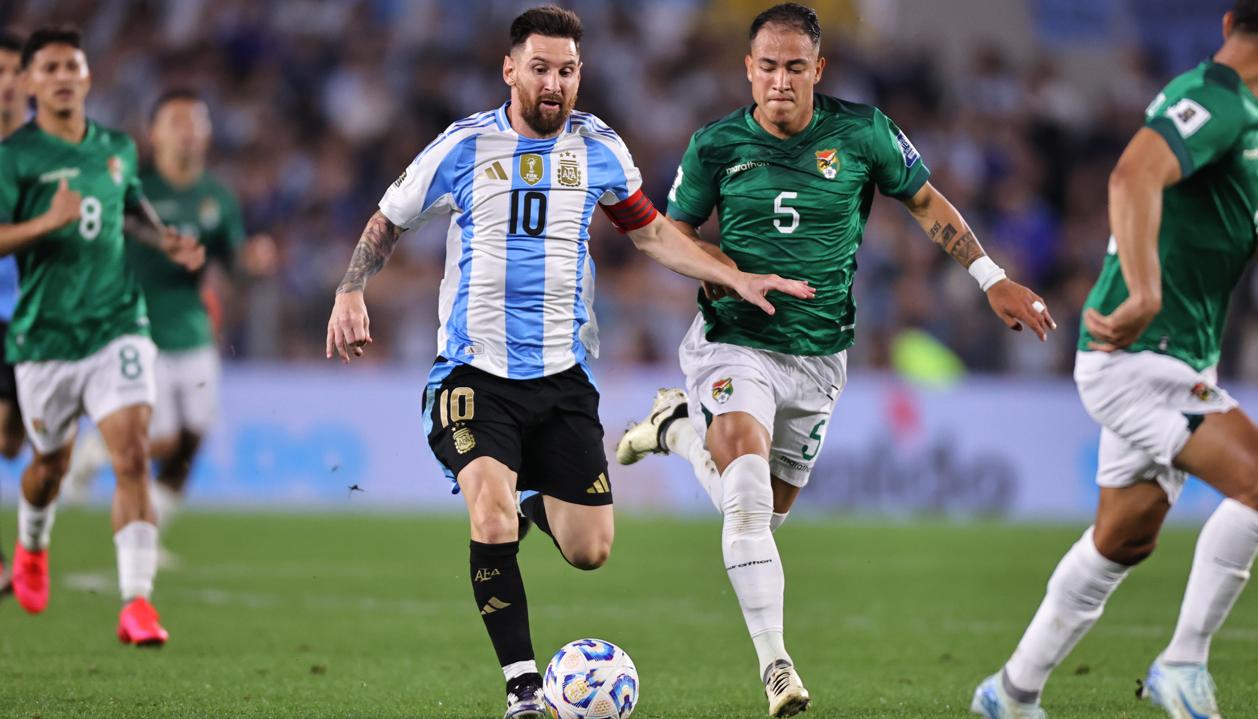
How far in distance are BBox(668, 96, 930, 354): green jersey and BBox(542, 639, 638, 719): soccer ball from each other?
5.73 feet

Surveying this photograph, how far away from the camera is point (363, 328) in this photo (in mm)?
6367

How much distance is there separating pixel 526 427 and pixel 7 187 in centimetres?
364

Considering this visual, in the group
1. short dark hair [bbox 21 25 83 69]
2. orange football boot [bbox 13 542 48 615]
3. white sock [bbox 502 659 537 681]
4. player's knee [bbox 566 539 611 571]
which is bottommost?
orange football boot [bbox 13 542 48 615]

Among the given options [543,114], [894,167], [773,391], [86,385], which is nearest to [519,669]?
[773,391]

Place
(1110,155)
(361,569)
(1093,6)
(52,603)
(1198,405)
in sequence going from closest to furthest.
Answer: (1198,405)
(52,603)
(361,569)
(1110,155)
(1093,6)

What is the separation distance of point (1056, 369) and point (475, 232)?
1261 cm

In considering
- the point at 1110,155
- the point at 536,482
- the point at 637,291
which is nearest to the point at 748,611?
the point at 536,482

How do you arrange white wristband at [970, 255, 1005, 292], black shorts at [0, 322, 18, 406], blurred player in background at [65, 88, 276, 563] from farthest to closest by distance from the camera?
blurred player in background at [65, 88, 276, 563], black shorts at [0, 322, 18, 406], white wristband at [970, 255, 1005, 292]

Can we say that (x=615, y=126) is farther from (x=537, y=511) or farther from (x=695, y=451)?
(x=537, y=511)

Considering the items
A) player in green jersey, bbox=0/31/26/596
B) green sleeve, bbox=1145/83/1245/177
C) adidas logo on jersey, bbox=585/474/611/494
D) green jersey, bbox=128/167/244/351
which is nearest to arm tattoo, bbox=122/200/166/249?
player in green jersey, bbox=0/31/26/596

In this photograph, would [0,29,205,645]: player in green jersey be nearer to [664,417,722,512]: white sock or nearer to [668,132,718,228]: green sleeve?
[664,417,722,512]: white sock

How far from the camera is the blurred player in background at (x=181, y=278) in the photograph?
40.3 ft

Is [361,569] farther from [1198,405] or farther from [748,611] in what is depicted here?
[1198,405]

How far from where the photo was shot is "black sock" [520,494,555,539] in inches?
284
